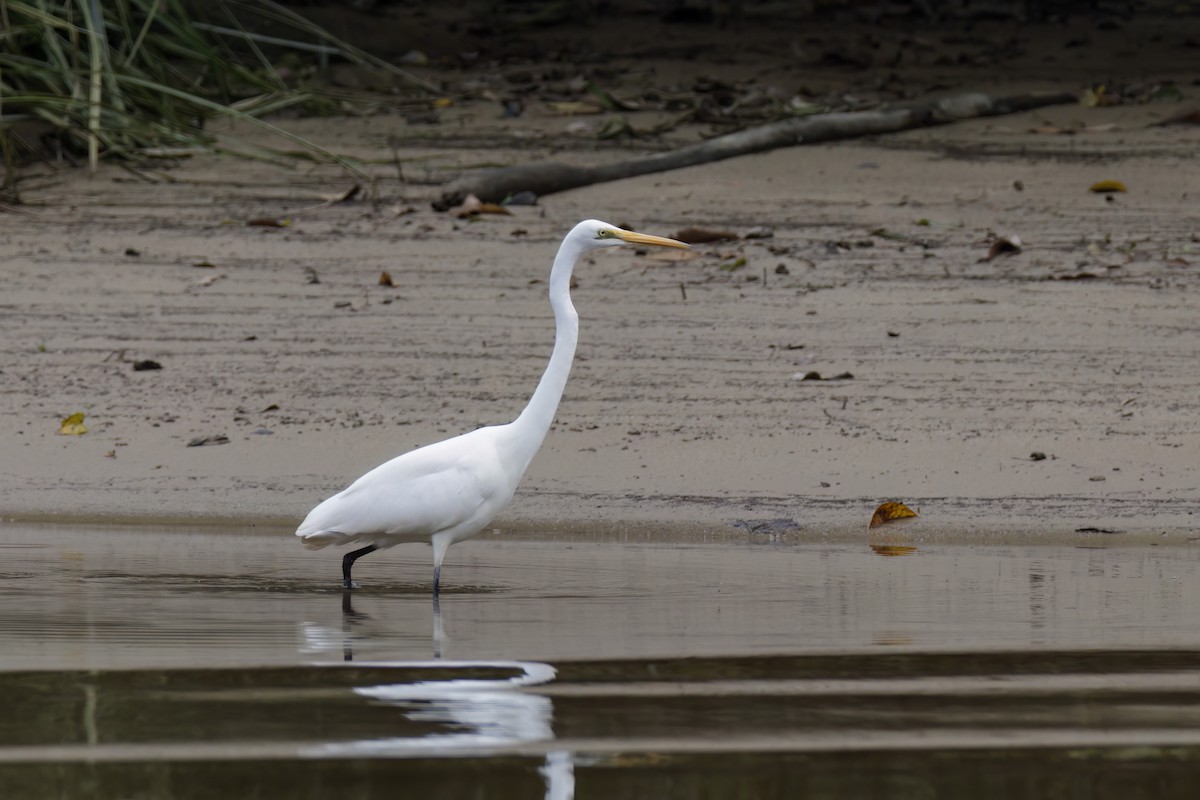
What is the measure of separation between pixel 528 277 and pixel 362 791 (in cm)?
631

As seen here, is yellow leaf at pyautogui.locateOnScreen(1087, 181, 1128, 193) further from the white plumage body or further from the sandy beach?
the white plumage body

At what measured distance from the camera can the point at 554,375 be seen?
6.39 metres

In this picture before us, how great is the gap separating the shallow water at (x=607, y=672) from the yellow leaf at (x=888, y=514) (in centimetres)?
16

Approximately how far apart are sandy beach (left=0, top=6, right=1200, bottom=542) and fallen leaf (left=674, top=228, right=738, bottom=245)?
0.27 ft

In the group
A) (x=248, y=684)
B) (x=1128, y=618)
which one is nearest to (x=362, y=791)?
(x=248, y=684)

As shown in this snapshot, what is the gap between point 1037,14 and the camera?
46.2 ft

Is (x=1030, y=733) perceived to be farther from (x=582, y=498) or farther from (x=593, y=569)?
(x=582, y=498)

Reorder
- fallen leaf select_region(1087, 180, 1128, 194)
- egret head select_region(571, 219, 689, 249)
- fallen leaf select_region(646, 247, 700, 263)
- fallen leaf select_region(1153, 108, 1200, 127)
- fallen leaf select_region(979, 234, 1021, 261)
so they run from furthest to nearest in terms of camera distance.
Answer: fallen leaf select_region(1153, 108, 1200, 127) → fallen leaf select_region(1087, 180, 1128, 194) → fallen leaf select_region(646, 247, 700, 263) → fallen leaf select_region(979, 234, 1021, 261) → egret head select_region(571, 219, 689, 249)

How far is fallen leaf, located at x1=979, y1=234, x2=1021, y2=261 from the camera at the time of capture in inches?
376

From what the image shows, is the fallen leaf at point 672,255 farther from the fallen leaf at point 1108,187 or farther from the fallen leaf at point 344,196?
the fallen leaf at point 1108,187

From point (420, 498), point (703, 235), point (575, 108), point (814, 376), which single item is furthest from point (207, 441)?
point (575, 108)

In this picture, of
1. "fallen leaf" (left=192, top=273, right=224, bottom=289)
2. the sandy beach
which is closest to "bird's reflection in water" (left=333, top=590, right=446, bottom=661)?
the sandy beach

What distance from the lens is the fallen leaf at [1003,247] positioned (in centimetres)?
954

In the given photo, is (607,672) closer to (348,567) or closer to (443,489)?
(443,489)
